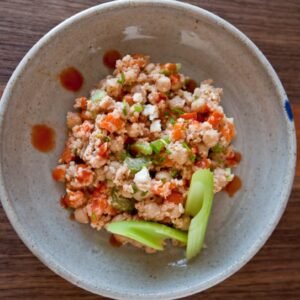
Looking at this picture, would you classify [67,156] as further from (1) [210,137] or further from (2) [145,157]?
(1) [210,137]

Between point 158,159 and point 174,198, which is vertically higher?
point 158,159

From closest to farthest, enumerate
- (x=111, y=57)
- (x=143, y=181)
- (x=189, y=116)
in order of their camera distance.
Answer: (x=143, y=181) → (x=189, y=116) → (x=111, y=57)

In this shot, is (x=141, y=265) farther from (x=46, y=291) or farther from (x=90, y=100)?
(x=90, y=100)

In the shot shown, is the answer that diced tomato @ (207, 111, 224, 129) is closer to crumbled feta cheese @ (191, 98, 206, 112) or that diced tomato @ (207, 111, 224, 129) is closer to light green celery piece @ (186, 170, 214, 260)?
crumbled feta cheese @ (191, 98, 206, 112)

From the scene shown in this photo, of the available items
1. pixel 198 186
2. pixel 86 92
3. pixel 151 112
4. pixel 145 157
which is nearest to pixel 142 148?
pixel 145 157

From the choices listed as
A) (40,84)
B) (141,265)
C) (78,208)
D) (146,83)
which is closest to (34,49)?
(40,84)

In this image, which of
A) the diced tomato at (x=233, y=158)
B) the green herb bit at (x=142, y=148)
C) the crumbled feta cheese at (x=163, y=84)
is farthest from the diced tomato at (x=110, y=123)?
the diced tomato at (x=233, y=158)

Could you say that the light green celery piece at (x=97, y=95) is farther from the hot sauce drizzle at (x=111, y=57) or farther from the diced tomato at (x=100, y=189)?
the diced tomato at (x=100, y=189)
